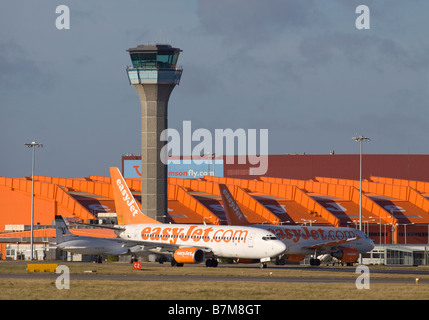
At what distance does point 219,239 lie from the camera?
71375mm

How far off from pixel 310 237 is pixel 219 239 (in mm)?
11441

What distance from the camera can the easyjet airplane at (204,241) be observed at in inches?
2707

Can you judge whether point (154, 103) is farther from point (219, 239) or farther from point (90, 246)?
point (219, 239)

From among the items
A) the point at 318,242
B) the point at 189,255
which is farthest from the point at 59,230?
the point at 318,242

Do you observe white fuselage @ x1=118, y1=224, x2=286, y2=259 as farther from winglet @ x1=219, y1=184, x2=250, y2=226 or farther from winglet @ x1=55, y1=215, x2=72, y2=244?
winglet @ x1=219, y1=184, x2=250, y2=226

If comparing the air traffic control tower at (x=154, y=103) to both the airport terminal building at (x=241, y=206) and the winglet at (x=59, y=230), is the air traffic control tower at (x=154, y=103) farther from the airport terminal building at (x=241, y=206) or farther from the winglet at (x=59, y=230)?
the winglet at (x=59, y=230)

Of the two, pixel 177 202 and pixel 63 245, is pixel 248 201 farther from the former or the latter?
pixel 63 245

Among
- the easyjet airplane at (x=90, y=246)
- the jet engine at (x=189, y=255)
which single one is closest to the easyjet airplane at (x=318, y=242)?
the jet engine at (x=189, y=255)

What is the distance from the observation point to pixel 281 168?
639 feet

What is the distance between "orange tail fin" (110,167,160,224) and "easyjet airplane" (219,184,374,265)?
9.12m

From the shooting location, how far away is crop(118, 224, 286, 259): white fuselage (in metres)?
68.6

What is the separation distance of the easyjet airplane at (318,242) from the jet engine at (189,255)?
7.59m
